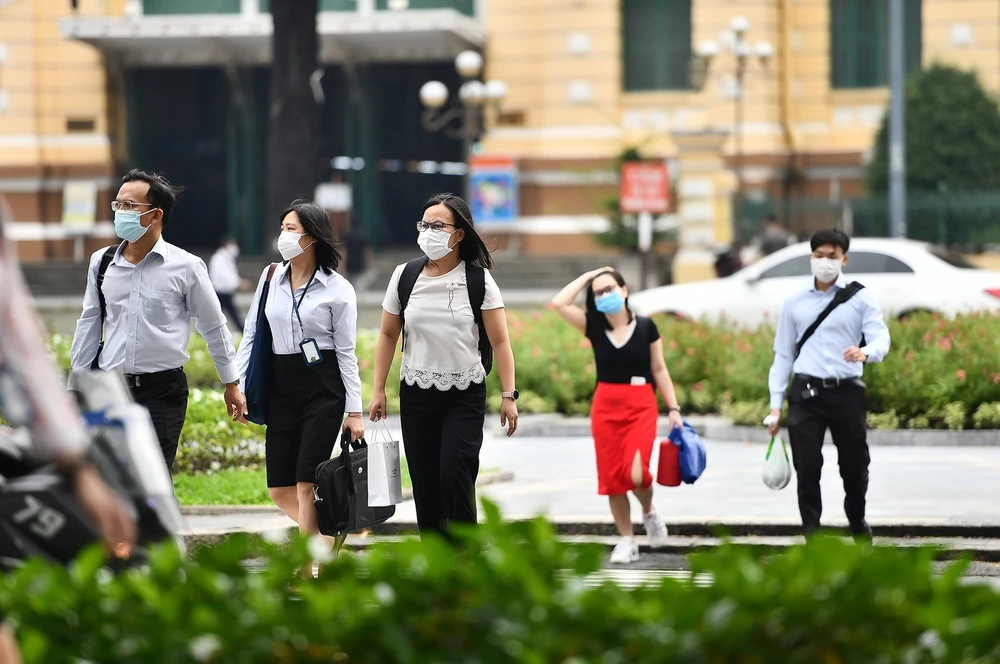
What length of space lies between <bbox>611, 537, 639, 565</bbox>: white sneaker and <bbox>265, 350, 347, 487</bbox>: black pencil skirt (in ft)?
6.64

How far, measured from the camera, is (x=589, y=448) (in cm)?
1505

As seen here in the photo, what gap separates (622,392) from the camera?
9.71 m

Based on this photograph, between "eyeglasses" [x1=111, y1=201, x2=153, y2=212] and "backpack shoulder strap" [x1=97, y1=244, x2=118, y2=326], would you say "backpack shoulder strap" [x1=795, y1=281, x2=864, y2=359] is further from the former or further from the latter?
"backpack shoulder strap" [x1=97, y1=244, x2=118, y2=326]

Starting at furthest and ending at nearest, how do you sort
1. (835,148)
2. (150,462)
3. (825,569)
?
(835,148)
(150,462)
(825,569)

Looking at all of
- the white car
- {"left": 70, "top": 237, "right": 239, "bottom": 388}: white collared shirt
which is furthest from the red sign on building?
{"left": 70, "top": 237, "right": 239, "bottom": 388}: white collared shirt

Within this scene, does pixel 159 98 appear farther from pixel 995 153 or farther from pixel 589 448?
pixel 589 448

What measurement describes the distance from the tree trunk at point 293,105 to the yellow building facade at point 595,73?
13.7 m

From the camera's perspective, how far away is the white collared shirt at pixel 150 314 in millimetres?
7902

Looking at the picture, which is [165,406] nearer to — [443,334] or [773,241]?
[443,334]

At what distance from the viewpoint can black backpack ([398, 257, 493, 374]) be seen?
8125 mm

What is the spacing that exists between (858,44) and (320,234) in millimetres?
30830

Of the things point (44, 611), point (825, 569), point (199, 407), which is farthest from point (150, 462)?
point (199, 407)

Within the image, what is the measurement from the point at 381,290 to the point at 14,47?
37.6ft

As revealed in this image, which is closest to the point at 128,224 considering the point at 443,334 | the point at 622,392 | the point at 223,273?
the point at 443,334
